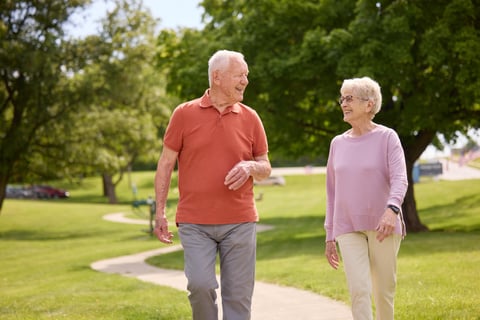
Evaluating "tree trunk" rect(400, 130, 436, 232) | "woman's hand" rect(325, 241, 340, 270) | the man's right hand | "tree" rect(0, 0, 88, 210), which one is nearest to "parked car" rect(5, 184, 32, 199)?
"tree" rect(0, 0, 88, 210)

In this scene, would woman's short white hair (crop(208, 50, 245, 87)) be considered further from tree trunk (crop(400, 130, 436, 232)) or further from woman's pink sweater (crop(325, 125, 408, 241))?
tree trunk (crop(400, 130, 436, 232))

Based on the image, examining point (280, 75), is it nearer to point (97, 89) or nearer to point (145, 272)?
point (145, 272)

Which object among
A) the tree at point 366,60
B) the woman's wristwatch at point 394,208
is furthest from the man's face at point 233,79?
the tree at point 366,60

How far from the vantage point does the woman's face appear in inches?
212

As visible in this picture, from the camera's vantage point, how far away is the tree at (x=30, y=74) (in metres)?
30.1

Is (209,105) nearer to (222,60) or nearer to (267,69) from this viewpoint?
(222,60)

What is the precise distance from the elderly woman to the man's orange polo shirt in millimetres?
684

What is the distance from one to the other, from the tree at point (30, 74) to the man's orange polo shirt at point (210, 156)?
25660 millimetres

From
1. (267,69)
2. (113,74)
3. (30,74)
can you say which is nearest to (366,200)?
(267,69)

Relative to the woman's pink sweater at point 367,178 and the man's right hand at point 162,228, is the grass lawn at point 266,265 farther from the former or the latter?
the man's right hand at point 162,228

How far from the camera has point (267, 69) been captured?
2008 cm

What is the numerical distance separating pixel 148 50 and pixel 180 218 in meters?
29.3

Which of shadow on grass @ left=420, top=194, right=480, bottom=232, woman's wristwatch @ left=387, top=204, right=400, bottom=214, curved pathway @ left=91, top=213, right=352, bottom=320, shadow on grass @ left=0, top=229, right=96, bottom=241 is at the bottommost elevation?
shadow on grass @ left=0, top=229, right=96, bottom=241

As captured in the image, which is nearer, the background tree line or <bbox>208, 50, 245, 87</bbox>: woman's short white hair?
<bbox>208, 50, 245, 87</bbox>: woman's short white hair
